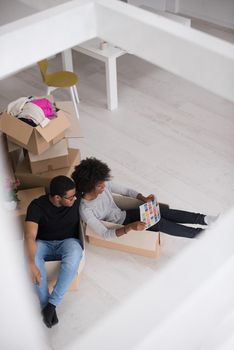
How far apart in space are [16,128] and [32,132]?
107 millimetres

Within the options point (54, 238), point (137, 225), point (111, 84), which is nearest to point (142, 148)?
point (111, 84)

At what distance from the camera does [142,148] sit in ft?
11.9

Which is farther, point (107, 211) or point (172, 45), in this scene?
point (107, 211)

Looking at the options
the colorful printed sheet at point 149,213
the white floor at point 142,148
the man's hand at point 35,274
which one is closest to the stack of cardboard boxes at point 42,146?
the white floor at point 142,148

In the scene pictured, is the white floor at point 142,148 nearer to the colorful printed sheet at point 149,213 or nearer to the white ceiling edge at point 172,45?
the colorful printed sheet at point 149,213

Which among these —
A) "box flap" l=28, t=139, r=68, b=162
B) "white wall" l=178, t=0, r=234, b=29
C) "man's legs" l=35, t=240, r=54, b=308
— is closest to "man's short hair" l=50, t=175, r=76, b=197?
"man's legs" l=35, t=240, r=54, b=308

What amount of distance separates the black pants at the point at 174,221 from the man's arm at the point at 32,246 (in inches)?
22.2

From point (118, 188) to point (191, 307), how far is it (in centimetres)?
238

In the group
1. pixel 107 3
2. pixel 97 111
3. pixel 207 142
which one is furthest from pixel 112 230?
pixel 107 3

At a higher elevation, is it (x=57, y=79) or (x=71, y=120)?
(x=71, y=120)

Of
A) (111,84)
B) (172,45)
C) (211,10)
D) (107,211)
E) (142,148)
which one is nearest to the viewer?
(172,45)

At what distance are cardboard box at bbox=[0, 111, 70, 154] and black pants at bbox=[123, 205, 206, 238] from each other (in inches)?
25.9

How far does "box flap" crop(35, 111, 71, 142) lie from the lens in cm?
276

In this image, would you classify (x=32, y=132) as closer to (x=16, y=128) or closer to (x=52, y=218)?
(x=16, y=128)
